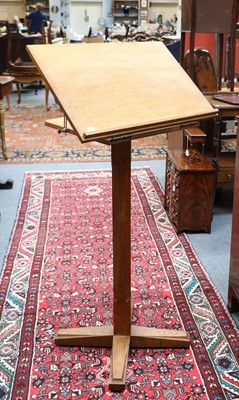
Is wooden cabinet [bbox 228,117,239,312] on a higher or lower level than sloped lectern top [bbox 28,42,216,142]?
lower

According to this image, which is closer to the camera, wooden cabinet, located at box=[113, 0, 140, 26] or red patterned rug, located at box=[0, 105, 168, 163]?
red patterned rug, located at box=[0, 105, 168, 163]

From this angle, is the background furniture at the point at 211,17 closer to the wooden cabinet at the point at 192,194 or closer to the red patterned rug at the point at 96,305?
the wooden cabinet at the point at 192,194

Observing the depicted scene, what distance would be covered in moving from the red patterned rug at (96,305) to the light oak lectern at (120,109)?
77 mm

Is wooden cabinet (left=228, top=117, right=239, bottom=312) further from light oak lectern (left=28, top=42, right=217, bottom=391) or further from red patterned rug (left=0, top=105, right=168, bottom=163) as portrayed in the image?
red patterned rug (left=0, top=105, right=168, bottom=163)

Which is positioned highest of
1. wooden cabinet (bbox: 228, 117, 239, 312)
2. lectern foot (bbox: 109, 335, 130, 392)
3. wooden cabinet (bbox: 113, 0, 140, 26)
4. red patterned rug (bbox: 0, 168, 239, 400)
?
wooden cabinet (bbox: 113, 0, 140, 26)

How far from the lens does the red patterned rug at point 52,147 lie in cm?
525

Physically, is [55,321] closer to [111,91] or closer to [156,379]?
[156,379]

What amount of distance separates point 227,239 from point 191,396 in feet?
5.05

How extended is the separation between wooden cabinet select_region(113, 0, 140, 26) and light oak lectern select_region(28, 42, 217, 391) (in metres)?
14.0

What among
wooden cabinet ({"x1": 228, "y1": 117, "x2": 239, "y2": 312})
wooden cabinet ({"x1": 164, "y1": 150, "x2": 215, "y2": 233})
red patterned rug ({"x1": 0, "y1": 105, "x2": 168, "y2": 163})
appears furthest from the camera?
red patterned rug ({"x1": 0, "y1": 105, "x2": 168, "y2": 163})

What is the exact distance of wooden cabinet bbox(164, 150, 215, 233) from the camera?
328 centimetres

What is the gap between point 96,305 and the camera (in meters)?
2.55

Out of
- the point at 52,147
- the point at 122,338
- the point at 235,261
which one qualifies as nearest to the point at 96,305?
the point at 122,338

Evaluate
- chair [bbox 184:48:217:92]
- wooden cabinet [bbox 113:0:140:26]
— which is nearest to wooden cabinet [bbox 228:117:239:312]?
chair [bbox 184:48:217:92]
